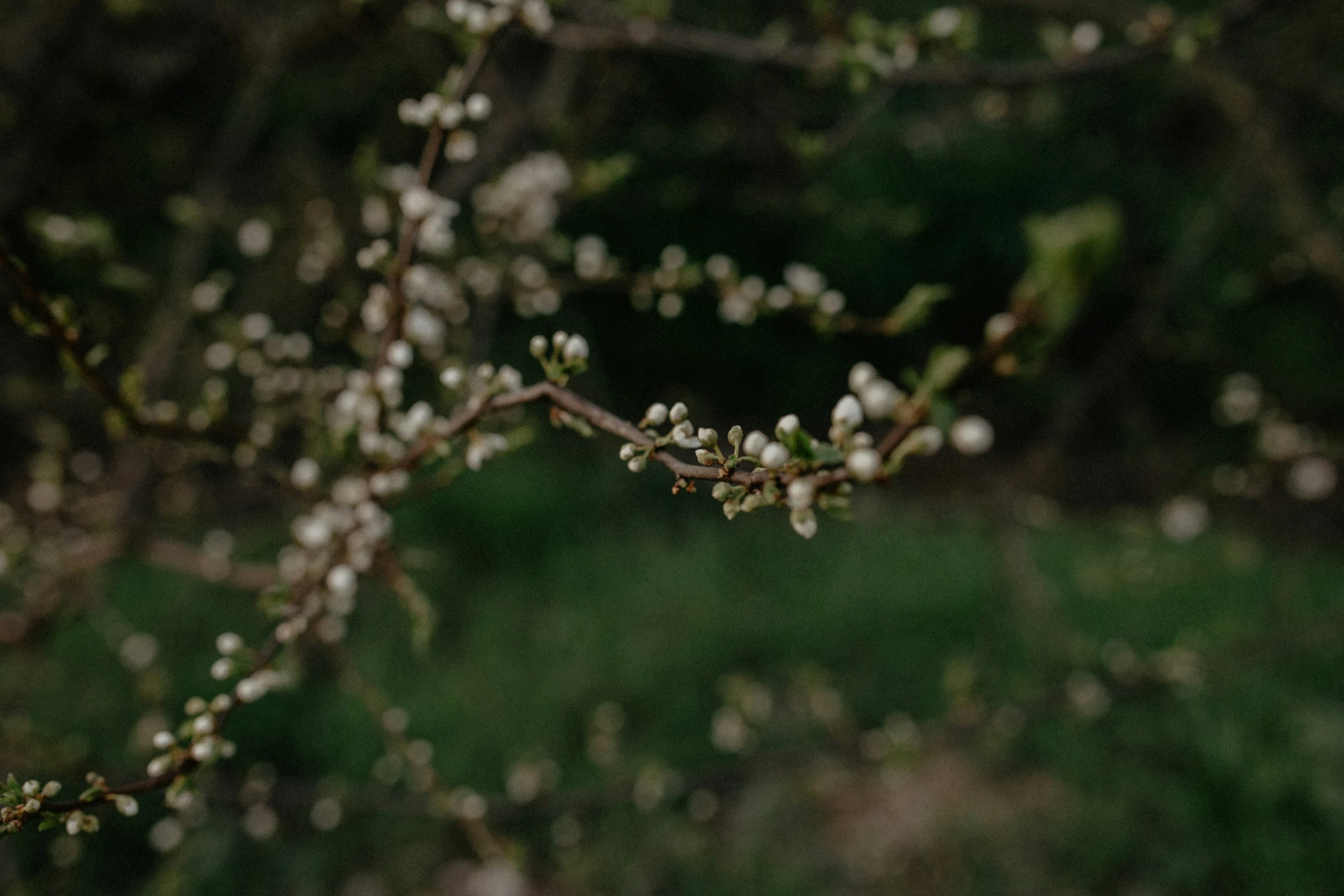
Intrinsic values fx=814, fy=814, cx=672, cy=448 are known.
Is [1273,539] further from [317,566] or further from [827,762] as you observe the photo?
[317,566]

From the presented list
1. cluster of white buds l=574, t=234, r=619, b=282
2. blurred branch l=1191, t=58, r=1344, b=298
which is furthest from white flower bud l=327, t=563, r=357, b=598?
blurred branch l=1191, t=58, r=1344, b=298

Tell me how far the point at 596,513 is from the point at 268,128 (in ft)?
9.54

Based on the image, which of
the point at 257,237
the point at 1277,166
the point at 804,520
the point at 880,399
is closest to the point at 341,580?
the point at 804,520

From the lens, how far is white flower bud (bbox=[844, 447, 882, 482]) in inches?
25.3

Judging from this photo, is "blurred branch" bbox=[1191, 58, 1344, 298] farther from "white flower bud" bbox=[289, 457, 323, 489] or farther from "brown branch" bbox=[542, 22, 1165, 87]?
"white flower bud" bbox=[289, 457, 323, 489]

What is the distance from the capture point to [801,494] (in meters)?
0.68

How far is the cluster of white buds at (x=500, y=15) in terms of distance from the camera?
3.96 feet

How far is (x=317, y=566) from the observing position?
1.32m

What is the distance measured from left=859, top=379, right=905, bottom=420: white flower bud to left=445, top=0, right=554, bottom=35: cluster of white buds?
88cm

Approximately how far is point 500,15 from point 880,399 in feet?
3.03

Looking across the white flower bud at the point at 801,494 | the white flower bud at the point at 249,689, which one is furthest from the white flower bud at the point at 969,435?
the white flower bud at the point at 249,689

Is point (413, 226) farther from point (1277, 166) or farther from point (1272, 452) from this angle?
point (1272, 452)

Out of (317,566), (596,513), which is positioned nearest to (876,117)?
(596,513)

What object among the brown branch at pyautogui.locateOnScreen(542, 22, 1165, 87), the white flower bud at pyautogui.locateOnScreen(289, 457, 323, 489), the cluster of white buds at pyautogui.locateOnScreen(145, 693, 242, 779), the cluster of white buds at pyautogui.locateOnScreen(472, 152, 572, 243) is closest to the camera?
the cluster of white buds at pyautogui.locateOnScreen(145, 693, 242, 779)
